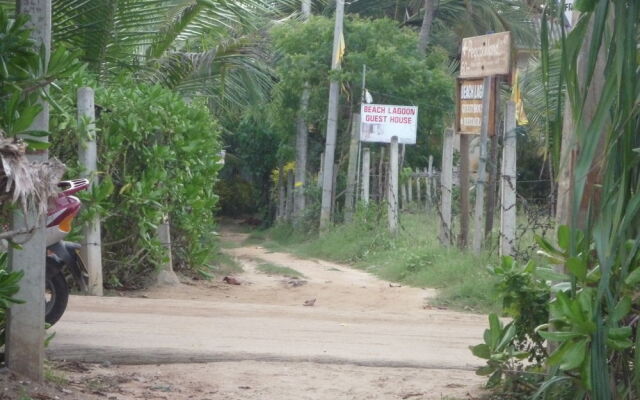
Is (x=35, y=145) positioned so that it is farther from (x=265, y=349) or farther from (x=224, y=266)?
(x=224, y=266)

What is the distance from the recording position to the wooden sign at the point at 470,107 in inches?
521

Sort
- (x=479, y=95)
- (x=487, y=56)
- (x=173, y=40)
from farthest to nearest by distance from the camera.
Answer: (x=479, y=95) < (x=173, y=40) < (x=487, y=56)

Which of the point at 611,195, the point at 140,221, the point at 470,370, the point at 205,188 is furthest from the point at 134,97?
the point at 611,195

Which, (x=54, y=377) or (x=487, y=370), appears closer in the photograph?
(x=487, y=370)

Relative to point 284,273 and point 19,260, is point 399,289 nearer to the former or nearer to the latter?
point 284,273

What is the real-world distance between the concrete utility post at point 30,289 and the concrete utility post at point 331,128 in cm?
1613

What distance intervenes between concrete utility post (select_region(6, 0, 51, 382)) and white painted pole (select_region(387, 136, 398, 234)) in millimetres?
12431

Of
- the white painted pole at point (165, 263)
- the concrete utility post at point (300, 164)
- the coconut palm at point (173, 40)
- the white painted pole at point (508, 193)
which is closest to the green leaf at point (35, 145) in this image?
the coconut palm at point (173, 40)

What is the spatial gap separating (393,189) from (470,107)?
4.39 m

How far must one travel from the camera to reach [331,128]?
21.9m

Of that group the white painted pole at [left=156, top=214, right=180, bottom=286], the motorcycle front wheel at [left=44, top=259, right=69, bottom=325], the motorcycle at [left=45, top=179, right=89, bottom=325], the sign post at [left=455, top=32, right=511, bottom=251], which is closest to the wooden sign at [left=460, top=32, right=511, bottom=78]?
the sign post at [left=455, top=32, right=511, bottom=251]

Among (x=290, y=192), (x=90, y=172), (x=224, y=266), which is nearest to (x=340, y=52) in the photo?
(x=290, y=192)

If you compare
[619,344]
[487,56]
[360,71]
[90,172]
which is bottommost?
[619,344]

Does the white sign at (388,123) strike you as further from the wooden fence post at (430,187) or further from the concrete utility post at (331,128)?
the concrete utility post at (331,128)
